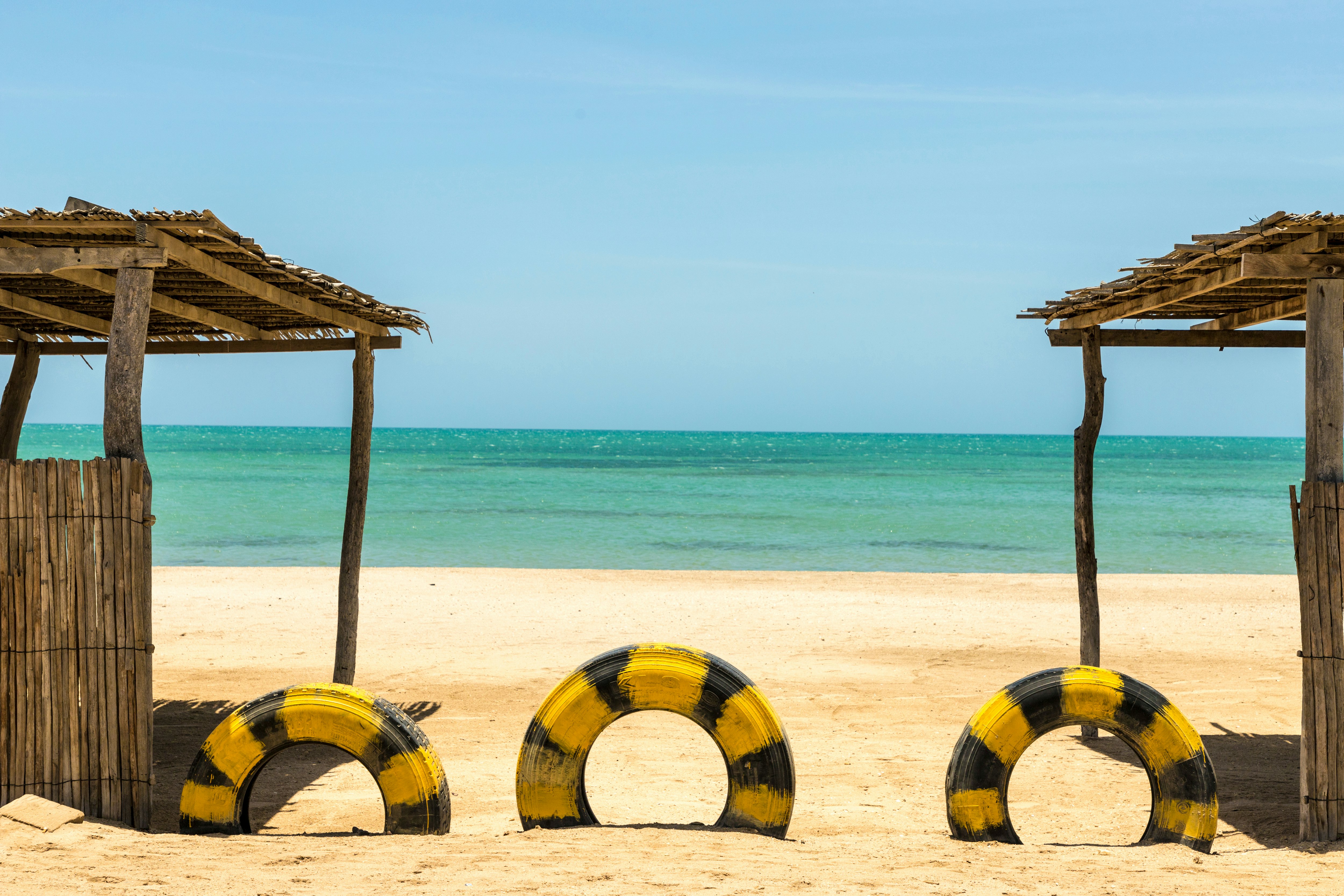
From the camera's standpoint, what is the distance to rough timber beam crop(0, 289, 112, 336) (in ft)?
23.8

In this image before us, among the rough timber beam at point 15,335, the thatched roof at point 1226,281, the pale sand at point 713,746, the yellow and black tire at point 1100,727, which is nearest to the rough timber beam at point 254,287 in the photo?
the pale sand at point 713,746

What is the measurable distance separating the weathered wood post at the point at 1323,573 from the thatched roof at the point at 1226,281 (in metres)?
0.20

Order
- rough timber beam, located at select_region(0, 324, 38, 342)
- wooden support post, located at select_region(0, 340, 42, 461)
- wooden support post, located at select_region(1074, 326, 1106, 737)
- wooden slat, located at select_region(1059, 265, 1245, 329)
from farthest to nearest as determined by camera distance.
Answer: wooden support post, located at select_region(0, 340, 42, 461) → rough timber beam, located at select_region(0, 324, 38, 342) → wooden support post, located at select_region(1074, 326, 1106, 737) → wooden slat, located at select_region(1059, 265, 1245, 329)

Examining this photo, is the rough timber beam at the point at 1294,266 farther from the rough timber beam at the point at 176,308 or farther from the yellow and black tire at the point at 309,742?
the rough timber beam at the point at 176,308

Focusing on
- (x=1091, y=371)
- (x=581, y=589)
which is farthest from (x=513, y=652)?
(x=1091, y=371)

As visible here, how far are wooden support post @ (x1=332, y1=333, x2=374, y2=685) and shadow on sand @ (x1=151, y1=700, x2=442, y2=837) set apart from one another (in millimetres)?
600

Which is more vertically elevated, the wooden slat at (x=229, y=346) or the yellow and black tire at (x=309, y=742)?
the wooden slat at (x=229, y=346)

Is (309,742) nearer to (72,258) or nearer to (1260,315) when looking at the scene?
(72,258)

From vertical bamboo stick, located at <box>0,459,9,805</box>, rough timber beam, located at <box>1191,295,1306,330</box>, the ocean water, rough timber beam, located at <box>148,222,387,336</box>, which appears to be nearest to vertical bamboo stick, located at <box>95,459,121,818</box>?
vertical bamboo stick, located at <box>0,459,9,805</box>

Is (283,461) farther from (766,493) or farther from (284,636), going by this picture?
(284,636)

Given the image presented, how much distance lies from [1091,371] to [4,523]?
710 cm

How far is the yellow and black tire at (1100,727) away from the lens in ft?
15.6

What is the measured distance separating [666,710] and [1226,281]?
12.1ft

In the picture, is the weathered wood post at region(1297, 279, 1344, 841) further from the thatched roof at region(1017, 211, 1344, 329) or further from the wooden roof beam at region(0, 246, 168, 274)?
the wooden roof beam at region(0, 246, 168, 274)
